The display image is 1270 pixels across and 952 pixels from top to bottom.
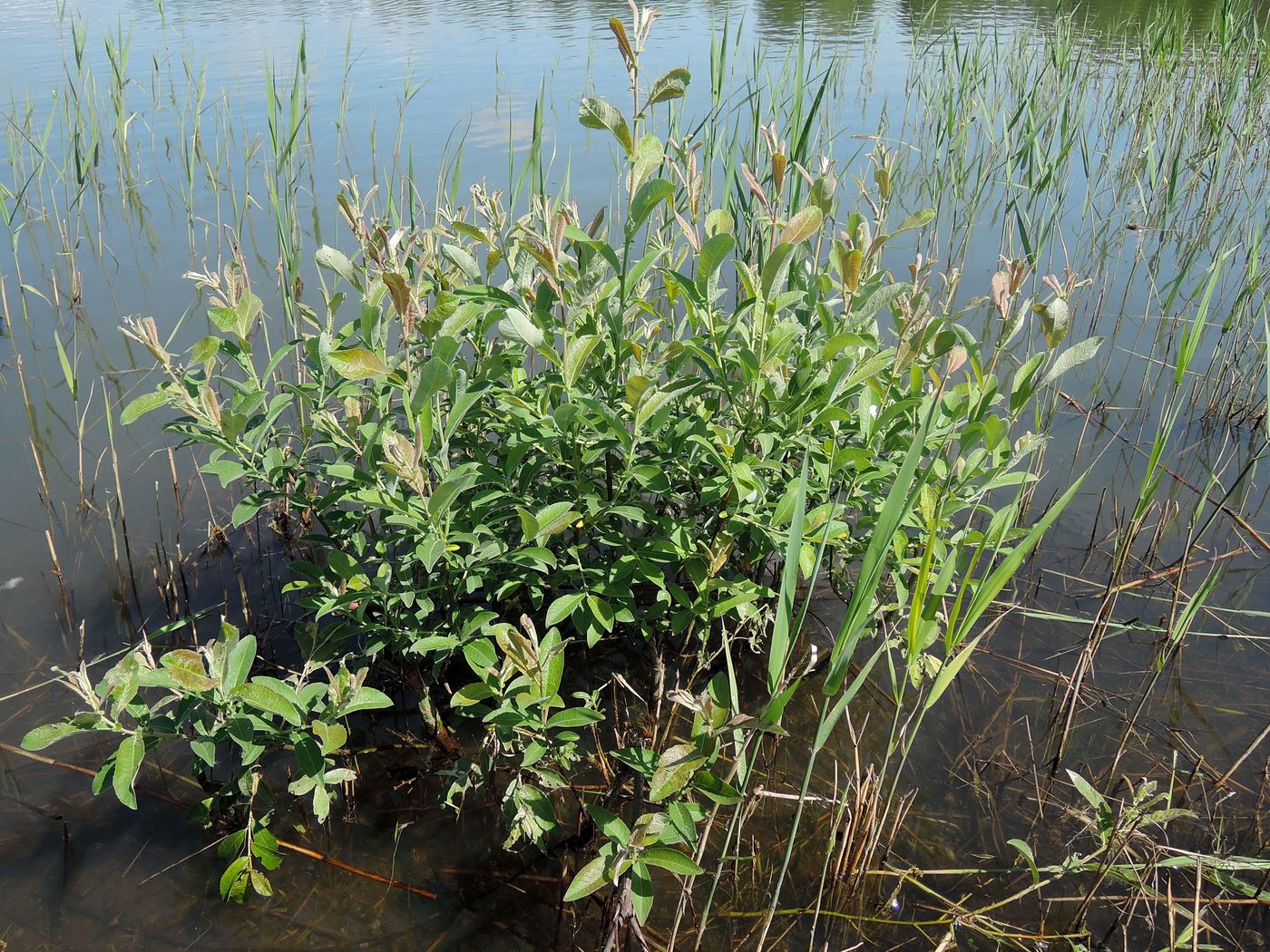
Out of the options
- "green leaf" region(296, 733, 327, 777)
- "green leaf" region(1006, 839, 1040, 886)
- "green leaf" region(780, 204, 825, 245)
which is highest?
"green leaf" region(780, 204, 825, 245)

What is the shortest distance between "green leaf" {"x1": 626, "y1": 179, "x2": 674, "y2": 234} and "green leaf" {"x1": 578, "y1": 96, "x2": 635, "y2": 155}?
0.10 m

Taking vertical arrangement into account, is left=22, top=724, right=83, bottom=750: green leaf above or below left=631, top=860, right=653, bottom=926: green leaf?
above

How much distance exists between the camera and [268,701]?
1771 mm

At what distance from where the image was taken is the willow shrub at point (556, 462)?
1.78m

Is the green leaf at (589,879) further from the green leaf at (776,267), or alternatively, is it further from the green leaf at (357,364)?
the green leaf at (776,267)

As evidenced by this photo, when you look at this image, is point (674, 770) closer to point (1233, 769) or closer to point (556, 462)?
point (556, 462)

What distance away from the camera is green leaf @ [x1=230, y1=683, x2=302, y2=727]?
1765mm

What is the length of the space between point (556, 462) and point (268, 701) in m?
0.80

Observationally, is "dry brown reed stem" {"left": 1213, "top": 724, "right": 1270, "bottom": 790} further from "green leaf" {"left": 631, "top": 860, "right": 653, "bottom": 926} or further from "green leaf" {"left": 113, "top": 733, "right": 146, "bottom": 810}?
"green leaf" {"left": 113, "top": 733, "right": 146, "bottom": 810}

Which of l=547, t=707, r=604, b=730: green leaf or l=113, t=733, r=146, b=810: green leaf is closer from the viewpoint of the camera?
l=113, t=733, r=146, b=810: green leaf

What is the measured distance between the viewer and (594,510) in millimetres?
2061

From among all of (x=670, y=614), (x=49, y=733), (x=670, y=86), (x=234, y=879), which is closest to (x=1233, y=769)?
(x=670, y=614)

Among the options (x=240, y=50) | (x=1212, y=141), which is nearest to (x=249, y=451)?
(x=1212, y=141)

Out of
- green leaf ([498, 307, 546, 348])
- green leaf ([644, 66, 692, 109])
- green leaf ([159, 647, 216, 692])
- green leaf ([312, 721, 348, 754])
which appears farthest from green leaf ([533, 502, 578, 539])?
green leaf ([644, 66, 692, 109])
